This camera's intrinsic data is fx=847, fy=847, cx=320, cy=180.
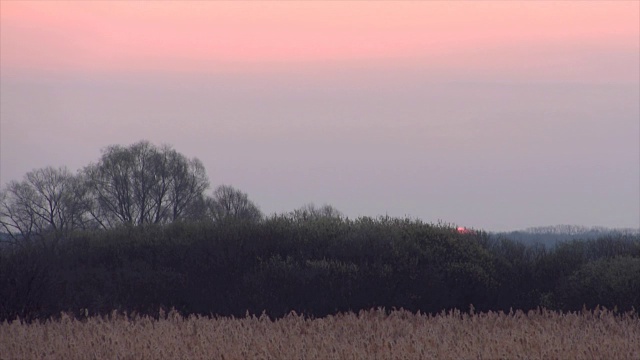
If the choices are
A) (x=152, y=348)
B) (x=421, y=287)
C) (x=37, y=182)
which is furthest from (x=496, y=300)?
(x=37, y=182)

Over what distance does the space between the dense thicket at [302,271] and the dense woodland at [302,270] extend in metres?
0.02

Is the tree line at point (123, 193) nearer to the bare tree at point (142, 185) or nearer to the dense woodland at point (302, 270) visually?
the bare tree at point (142, 185)

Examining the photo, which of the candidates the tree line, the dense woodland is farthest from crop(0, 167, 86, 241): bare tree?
the dense woodland

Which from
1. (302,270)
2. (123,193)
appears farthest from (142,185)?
(302,270)

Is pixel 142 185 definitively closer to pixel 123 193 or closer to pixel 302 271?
pixel 123 193

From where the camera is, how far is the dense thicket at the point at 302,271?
1366 cm

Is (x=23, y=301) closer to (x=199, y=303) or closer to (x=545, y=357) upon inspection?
(x=199, y=303)

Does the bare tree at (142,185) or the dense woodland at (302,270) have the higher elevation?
the bare tree at (142,185)

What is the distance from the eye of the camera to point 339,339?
27.0ft

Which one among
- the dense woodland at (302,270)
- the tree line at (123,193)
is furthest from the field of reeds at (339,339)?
the tree line at (123,193)

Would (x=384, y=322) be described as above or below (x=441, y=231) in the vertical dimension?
below

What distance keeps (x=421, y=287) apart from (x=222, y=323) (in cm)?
620

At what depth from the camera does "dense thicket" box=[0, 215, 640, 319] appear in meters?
13.7

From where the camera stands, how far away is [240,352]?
7277 mm
